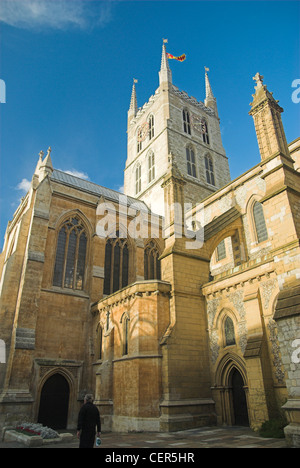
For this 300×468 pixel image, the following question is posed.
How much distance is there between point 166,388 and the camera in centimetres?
1337

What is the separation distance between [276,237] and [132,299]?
7563 millimetres

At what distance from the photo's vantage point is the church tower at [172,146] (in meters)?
35.5

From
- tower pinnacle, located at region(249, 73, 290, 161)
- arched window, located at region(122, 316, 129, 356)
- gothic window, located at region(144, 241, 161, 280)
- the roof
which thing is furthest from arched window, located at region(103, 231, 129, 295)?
tower pinnacle, located at region(249, 73, 290, 161)

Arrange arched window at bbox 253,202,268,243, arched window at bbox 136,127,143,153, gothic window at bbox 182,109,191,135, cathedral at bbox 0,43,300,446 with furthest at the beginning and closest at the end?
arched window at bbox 136,127,143,153
gothic window at bbox 182,109,191,135
arched window at bbox 253,202,268,243
cathedral at bbox 0,43,300,446

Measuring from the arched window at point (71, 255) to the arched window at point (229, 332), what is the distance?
1039 centimetres

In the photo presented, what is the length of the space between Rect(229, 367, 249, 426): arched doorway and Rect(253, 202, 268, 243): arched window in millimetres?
7932

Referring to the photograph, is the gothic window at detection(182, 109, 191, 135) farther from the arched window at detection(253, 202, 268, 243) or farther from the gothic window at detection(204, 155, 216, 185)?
the arched window at detection(253, 202, 268, 243)

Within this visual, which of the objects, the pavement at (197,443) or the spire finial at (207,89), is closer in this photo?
the pavement at (197,443)

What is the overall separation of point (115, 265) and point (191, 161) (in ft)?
63.6

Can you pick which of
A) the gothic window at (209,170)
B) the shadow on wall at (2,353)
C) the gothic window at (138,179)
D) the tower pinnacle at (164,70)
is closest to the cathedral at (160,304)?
the shadow on wall at (2,353)

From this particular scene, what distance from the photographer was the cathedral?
11.9 meters

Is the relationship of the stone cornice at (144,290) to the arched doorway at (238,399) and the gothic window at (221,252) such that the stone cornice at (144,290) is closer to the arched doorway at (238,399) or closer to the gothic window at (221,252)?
the arched doorway at (238,399)

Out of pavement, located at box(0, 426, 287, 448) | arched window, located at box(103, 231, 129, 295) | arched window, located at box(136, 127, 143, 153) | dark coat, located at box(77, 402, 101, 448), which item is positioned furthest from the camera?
arched window, located at box(136, 127, 143, 153)

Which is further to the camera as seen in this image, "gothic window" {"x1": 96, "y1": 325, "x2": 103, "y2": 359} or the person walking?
"gothic window" {"x1": 96, "y1": 325, "x2": 103, "y2": 359}
